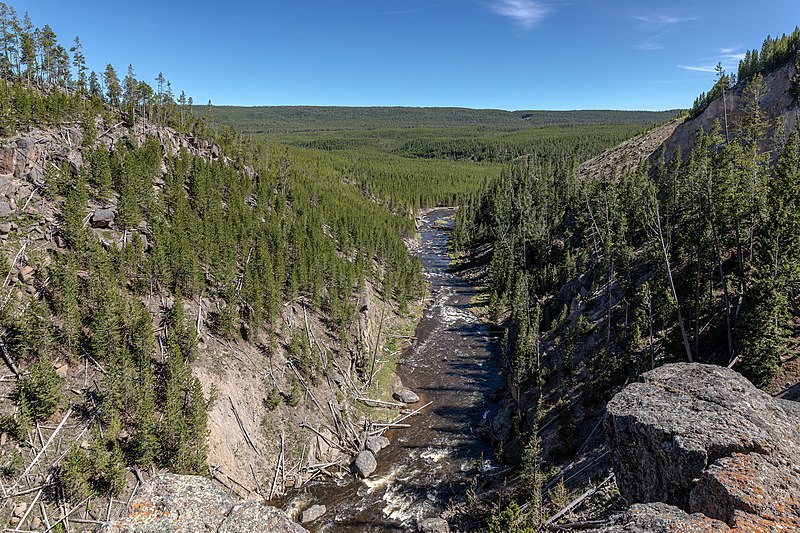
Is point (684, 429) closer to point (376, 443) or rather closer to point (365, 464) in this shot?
point (365, 464)

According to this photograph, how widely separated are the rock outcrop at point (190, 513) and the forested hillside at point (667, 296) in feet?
43.7

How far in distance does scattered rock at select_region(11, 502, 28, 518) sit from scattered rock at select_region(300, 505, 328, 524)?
14028 millimetres

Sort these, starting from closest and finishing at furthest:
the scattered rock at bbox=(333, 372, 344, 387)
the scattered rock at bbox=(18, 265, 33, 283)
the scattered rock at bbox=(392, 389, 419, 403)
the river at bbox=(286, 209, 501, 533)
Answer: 1. the scattered rock at bbox=(18, 265, 33, 283)
2. the river at bbox=(286, 209, 501, 533)
3. the scattered rock at bbox=(333, 372, 344, 387)
4. the scattered rock at bbox=(392, 389, 419, 403)

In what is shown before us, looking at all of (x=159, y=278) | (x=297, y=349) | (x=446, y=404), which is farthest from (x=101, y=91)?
(x=446, y=404)

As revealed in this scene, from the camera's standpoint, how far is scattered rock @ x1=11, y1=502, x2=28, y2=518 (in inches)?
682

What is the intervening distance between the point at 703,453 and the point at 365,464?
24.4 meters

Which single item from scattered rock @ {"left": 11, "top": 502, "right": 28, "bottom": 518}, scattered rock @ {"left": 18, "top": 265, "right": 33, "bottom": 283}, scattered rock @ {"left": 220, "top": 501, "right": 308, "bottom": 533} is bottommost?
scattered rock @ {"left": 11, "top": 502, "right": 28, "bottom": 518}

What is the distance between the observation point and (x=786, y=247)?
21844mm

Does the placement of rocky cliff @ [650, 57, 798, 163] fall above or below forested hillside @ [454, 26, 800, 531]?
above

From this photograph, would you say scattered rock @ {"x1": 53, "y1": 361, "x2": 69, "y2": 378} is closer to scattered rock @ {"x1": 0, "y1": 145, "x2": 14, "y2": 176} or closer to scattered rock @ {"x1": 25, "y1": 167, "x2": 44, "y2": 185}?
scattered rock @ {"x1": 25, "y1": 167, "x2": 44, "y2": 185}

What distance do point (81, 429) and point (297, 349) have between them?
17.6 m

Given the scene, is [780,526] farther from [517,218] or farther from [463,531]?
[517,218]

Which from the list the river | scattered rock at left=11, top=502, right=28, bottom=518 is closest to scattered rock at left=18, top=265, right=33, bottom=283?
scattered rock at left=11, top=502, right=28, bottom=518

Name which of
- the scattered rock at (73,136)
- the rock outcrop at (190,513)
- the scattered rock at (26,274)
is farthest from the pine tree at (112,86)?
the rock outcrop at (190,513)
